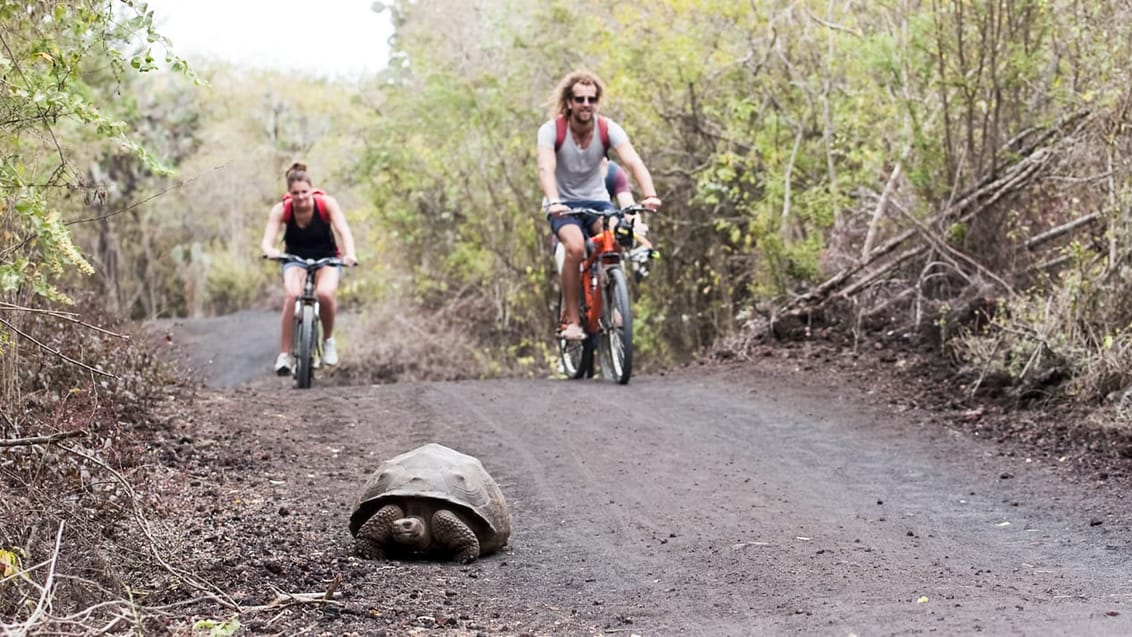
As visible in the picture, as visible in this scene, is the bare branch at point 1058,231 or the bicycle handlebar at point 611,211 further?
the bicycle handlebar at point 611,211

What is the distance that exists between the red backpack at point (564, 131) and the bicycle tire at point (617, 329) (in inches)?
42.2

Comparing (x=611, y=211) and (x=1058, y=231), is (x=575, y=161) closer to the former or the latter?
(x=611, y=211)

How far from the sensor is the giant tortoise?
5523 mm

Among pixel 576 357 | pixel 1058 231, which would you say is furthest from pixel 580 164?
pixel 1058 231

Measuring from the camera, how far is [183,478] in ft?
22.5

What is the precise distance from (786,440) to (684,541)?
2.81 meters

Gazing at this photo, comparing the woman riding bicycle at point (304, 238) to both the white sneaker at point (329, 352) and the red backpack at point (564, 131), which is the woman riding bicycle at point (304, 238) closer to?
the white sneaker at point (329, 352)

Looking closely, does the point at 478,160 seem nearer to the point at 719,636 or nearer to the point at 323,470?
the point at 323,470

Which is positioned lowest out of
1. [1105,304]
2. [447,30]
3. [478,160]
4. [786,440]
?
[786,440]

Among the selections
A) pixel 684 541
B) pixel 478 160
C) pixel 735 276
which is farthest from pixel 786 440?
pixel 478 160

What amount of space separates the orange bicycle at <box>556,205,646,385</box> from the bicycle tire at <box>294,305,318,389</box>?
7.12ft

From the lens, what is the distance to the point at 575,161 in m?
10.5

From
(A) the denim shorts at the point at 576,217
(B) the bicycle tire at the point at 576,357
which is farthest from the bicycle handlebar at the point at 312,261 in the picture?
(B) the bicycle tire at the point at 576,357

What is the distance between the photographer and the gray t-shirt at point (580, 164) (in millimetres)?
10484
